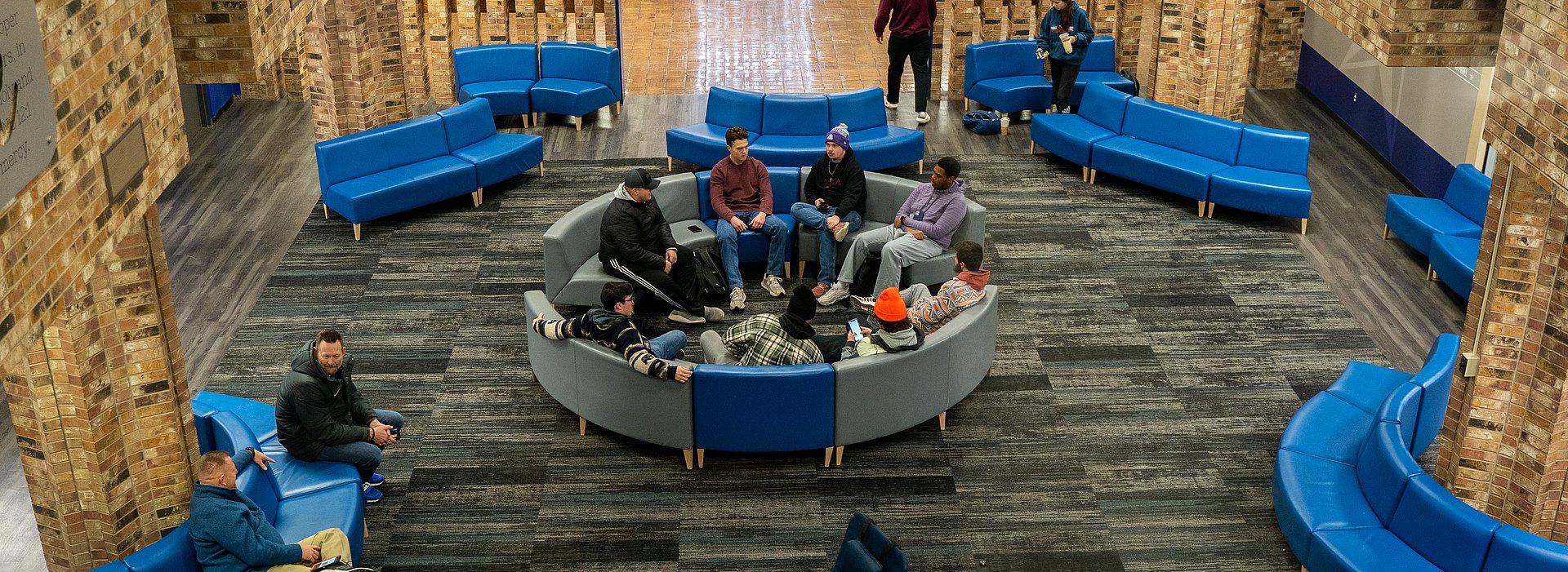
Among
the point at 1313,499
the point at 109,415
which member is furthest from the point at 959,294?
the point at 109,415

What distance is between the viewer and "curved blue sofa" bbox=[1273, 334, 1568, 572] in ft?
20.1

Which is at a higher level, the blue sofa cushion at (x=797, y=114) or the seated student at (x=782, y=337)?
the blue sofa cushion at (x=797, y=114)

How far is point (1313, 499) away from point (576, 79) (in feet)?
30.9

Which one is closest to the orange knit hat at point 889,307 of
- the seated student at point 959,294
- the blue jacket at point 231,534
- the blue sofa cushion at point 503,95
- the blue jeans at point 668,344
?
the seated student at point 959,294

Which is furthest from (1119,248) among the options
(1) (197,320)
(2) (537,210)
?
(1) (197,320)

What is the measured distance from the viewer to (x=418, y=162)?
38.2 ft

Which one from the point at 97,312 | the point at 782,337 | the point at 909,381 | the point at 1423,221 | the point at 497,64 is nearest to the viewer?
the point at 97,312

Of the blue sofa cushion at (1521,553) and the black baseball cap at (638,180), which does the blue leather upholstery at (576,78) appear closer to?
the black baseball cap at (638,180)

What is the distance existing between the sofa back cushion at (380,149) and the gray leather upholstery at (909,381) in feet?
18.4

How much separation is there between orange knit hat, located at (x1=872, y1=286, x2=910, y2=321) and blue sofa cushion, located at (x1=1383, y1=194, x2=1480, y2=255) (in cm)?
521

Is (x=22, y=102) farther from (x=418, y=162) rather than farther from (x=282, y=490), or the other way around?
(x=418, y=162)

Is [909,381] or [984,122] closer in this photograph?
[909,381]

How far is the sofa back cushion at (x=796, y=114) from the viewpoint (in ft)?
40.3

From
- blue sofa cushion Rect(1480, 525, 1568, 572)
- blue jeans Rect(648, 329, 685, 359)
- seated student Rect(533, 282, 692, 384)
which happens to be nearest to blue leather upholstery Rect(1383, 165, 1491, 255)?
blue sofa cushion Rect(1480, 525, 1568, 572)
